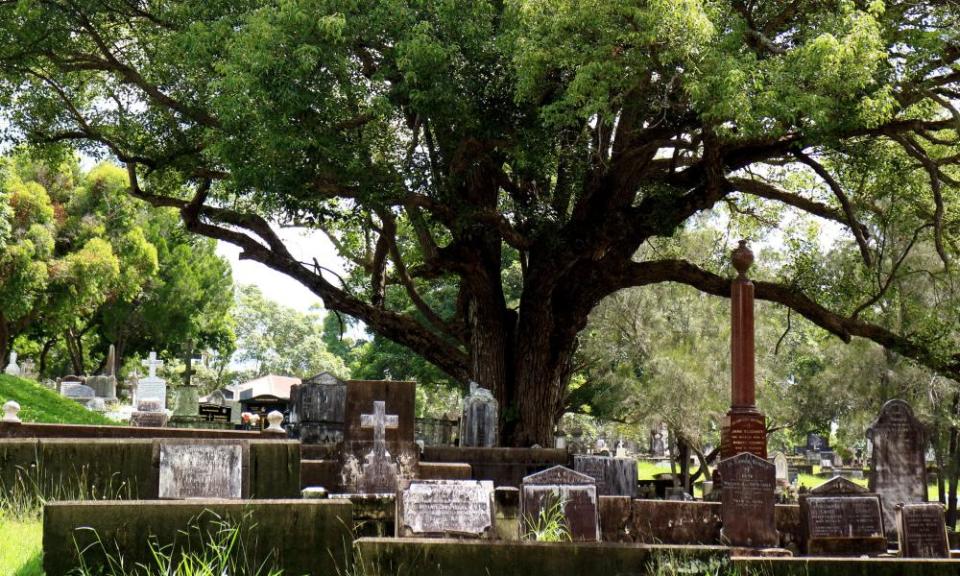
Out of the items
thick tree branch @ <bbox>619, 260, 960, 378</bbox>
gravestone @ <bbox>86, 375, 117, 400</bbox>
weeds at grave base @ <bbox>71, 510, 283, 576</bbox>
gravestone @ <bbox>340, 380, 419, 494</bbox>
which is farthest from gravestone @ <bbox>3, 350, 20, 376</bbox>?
weeds at grave base @ <bbox>71, 510, 283, 576</bbox>

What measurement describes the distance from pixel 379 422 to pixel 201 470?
3.57 metres

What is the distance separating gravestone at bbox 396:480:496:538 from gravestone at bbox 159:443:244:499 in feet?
4.82

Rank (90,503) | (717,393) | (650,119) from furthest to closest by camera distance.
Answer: (717,393), (650,119), (90,503)

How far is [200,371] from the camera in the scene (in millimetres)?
65438

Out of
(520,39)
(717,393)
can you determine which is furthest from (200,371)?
(520,39)

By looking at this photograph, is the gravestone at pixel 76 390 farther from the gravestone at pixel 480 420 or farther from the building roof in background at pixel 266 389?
the gravestone at pixel 480 420

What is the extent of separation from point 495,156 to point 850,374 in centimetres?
1432

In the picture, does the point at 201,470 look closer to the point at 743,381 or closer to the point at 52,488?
the point at 52,488

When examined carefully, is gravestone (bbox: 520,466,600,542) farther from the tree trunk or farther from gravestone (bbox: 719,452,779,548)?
the tree trunk

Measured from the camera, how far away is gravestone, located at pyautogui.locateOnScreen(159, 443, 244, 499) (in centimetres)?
892

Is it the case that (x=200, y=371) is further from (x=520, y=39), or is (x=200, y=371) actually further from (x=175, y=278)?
(x=520, y=39)

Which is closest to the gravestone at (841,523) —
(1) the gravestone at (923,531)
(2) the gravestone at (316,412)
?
(1) the gravestone at (923,531)

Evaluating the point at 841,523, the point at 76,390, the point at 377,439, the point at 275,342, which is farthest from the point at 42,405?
the point at 275,342

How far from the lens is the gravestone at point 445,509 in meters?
8.66
